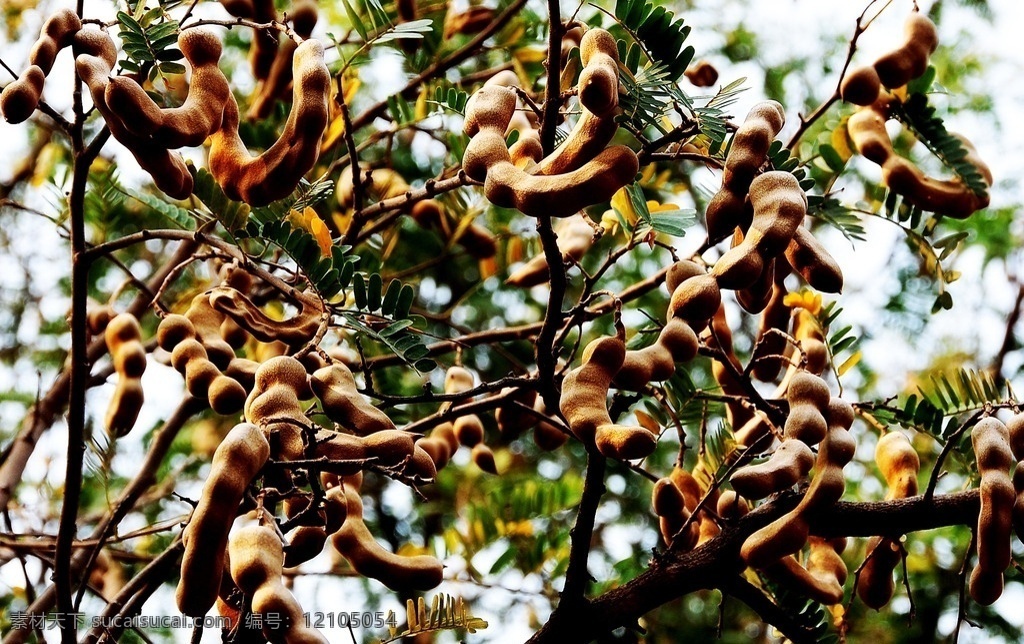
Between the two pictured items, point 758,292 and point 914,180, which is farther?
point 914,180

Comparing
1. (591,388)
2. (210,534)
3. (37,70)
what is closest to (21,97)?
(37,70)

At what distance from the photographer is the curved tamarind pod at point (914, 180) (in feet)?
4.71

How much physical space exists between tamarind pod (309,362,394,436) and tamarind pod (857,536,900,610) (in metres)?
0.62

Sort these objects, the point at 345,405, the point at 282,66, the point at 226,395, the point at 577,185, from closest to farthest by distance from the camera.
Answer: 1. the point at 577,185
2. the point at 345,405
3. the point at 226,395
4. the point at 282,66

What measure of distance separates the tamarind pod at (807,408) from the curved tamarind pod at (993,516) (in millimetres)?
167

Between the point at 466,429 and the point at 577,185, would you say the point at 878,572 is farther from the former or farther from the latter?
the point at 577,185

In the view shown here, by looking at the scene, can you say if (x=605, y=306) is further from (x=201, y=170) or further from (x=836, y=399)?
(x=201, y=170)

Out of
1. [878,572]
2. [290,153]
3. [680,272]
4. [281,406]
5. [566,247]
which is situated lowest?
[878,572]

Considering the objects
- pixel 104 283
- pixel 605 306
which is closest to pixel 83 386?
pixel 605 306

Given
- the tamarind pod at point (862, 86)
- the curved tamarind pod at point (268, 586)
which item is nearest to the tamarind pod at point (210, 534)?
the curved tamarind pod at point (268, 586)

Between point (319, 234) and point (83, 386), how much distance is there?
340 mm

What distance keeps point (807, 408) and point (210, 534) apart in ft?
2.09

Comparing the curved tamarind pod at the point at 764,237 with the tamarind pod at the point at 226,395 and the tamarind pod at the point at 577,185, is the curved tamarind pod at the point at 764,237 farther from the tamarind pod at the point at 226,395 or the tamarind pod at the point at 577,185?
the tamarind pod at the point at 226,395

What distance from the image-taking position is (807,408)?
46.2 inches
